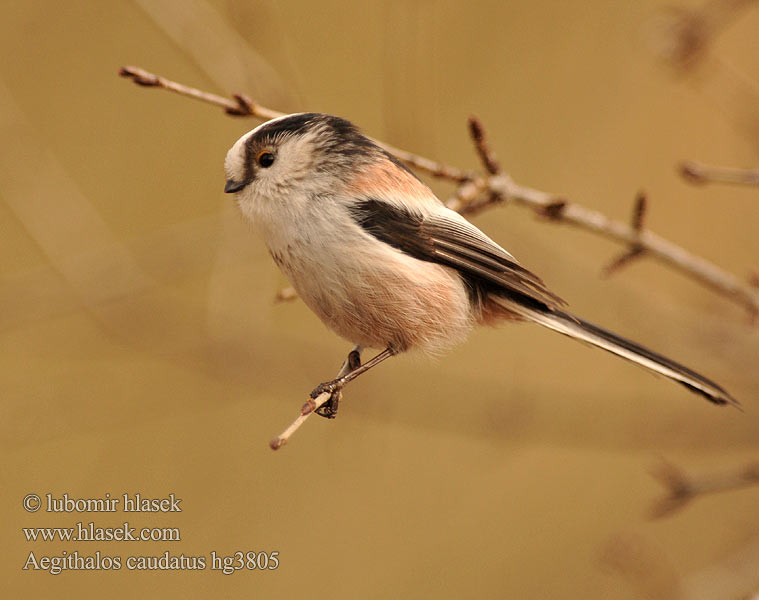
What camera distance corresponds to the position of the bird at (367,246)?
1.91 meters

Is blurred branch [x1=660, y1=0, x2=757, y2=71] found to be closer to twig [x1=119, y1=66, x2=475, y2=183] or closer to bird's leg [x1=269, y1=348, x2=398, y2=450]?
twig [x1=119, y1=66, x2=475, y2=183]

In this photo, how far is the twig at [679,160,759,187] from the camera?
6.76ft

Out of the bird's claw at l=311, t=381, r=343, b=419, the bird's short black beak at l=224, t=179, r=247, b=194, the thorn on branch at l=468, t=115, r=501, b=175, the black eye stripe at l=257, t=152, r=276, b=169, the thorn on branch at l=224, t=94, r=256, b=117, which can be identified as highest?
the thorn on branch at l=468, t=115, r=501, b=175

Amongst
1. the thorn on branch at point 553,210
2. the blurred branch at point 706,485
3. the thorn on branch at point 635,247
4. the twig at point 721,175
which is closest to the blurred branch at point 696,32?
the twig at point 721,175

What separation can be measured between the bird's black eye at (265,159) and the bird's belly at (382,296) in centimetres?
22

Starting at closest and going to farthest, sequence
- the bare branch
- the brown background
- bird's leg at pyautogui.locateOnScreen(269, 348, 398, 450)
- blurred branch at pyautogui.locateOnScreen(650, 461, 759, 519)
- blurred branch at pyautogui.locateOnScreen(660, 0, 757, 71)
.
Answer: bird's leg at pyautogui.locateOnScreen(269, 348, 398, 450), the bare branch, blurred branch at pyautogui.locateOnScreen(650, 461, 759, 519), blurred branch at pyautogui.locateOnScreen(660, 0, 757, 71), the brown background

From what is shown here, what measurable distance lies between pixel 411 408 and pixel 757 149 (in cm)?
176

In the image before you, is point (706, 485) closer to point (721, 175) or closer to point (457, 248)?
point (721, 175)

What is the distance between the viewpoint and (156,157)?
4.03 m

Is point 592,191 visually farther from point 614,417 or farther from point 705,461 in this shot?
point 705,461

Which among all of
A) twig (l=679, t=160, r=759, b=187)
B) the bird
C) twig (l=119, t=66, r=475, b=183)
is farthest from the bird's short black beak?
twig (l=679, t=160, r=759, b=187)

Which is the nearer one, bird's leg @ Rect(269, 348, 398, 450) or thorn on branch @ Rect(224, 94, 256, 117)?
bird's leg @ Rect(269, 348, 398, 450)

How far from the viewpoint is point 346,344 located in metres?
3.52

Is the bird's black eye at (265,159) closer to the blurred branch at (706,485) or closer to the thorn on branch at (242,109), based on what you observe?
the thorn on branch at (242,109)
